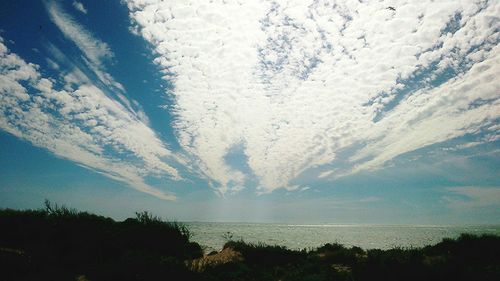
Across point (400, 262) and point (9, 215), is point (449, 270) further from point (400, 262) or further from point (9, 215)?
point (9, 215)

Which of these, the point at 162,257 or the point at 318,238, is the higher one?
the point at 318,238

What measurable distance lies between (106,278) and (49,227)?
8.80 m

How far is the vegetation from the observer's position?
31.2 feet

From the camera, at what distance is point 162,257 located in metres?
12.2

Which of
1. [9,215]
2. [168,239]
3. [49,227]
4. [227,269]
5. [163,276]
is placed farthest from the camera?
[168,239]

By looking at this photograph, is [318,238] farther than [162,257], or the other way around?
[318,238]

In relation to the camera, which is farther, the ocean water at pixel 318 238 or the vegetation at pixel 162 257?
the ocean water at pixel 318 238

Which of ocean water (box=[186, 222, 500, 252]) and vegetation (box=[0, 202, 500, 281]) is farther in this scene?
ocean water (box=[186, 222, 500, 252])

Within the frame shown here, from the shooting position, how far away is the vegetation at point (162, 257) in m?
9.52

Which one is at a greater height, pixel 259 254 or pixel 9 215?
pixel 9 215

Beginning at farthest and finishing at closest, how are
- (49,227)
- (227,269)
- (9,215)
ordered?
(9,215), (49,227), (227,269)

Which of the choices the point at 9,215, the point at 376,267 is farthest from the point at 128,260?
the point at 9,215

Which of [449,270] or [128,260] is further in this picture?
[128,260]

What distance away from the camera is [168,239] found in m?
20.5
